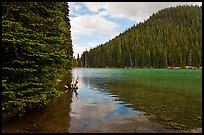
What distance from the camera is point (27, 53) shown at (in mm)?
12664

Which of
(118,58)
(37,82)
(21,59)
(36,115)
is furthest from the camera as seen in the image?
(118,58)

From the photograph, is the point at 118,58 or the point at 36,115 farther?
the point at 118,58

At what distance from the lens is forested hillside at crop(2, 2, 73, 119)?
12.1m

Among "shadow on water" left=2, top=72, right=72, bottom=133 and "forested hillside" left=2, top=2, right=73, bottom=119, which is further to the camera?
"shadow on water" left=2, top=72, right=72, bottom=133

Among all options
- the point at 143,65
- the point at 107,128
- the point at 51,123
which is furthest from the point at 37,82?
the point at 143,65

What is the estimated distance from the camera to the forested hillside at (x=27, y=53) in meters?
12.1

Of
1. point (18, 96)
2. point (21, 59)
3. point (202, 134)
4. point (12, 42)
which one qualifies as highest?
point (12, 42)

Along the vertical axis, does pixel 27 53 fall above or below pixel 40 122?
above

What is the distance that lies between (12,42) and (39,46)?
1612 millimetres

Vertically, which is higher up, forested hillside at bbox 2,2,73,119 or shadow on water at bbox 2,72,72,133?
forested hillside at bbox 2,2,73,119

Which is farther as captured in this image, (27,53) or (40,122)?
(40,122)

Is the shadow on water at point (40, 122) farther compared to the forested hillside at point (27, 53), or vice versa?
the shadow on water at point (40, 122)

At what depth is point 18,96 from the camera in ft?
42.2

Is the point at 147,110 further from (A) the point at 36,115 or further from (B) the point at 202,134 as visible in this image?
(A) the point at 36,115
